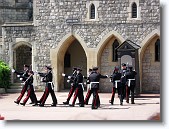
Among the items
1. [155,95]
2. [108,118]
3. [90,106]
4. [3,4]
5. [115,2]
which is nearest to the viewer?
[108,118]

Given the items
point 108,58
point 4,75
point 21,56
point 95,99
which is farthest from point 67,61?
point 95,99

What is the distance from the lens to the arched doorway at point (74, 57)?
2562cm

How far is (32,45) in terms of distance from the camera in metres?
24.2

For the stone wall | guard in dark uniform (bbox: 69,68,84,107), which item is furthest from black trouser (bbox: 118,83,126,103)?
the stone wall

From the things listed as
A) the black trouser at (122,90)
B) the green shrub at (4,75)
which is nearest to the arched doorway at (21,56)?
the green shrub at (4,75)

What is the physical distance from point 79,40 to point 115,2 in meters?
2.58

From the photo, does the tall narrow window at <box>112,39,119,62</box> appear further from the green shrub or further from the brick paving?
the green shrub

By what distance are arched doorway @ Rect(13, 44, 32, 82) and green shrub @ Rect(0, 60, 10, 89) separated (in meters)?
0.86

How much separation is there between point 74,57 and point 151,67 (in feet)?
15.7

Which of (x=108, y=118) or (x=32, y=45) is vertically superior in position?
(x=32, y=45)

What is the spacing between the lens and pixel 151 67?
22.9 meters

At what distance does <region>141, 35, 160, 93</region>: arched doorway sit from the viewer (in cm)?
2289

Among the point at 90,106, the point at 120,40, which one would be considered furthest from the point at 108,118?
the point at 120,40

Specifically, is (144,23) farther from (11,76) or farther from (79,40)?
(11,76)
